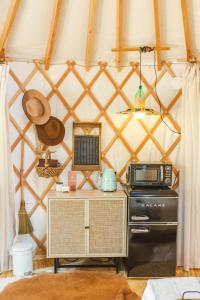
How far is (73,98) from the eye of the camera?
11.4 ft

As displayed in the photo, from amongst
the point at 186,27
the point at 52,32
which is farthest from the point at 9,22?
the point at 186,27

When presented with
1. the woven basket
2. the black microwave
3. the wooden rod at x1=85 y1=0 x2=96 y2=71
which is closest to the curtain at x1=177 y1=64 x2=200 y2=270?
the black microwave

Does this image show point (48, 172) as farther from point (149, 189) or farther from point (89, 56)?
point (89, 56)

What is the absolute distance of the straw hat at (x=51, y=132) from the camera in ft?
11.1

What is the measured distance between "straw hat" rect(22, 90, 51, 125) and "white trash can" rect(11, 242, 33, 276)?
127 centimetres

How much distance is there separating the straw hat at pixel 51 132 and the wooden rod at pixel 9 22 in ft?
2.84

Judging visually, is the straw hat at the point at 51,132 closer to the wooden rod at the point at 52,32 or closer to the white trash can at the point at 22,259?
the wooden rod at the point at 52,32

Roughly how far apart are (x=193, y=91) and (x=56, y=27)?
152cm

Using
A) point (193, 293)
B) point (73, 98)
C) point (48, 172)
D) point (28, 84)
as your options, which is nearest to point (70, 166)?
point (48, 172)

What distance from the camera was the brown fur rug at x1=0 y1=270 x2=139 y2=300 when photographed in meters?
2.67

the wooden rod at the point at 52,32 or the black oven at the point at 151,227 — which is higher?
the wooden rod at the point at 52,32

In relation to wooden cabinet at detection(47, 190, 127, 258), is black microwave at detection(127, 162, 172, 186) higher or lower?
higher

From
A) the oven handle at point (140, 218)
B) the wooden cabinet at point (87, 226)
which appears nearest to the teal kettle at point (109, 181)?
the wooden cabinet at point (87, 226)

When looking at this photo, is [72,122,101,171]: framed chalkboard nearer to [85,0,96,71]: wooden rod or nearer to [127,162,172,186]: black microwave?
[127,162,172,186]: black microwave
